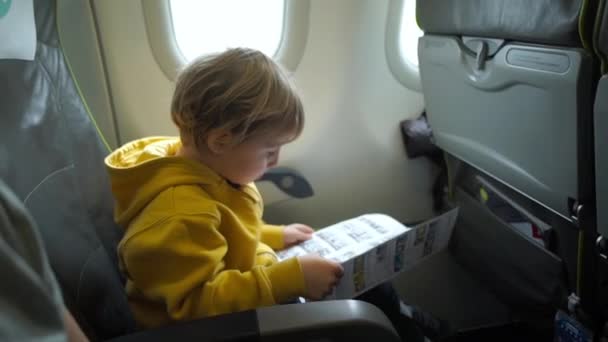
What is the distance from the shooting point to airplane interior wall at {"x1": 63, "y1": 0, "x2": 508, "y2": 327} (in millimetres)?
1299

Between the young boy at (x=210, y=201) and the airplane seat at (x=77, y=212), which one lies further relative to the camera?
the young boy at (x=210, y=201)

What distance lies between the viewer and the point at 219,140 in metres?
0.85

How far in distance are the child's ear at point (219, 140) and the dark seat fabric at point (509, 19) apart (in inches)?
21.0

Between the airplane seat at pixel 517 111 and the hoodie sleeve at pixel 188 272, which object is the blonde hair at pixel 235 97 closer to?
the hoodie sleeve at pixel 188 272

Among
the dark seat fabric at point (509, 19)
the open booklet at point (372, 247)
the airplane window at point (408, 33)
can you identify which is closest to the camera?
the dark seat fabric at point (509, 19)

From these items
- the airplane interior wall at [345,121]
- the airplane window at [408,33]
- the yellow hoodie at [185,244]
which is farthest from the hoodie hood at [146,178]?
the airplane window at [408,33]

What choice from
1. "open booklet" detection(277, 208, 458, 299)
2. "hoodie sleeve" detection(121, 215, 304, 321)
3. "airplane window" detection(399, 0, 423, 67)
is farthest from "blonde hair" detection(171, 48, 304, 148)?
"airplane window" detection(399, 0, 423, 67)

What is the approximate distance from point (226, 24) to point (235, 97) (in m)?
0.66

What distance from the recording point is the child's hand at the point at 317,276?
0.86 m

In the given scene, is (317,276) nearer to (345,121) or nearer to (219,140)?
(219,140)

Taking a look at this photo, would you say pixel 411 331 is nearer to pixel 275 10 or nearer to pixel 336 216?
pixel 336 216

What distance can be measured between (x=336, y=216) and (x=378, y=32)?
657 mm

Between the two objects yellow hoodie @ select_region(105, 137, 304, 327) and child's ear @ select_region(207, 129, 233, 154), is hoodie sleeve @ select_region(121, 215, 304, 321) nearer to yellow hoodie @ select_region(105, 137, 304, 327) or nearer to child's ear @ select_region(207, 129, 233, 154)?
yellow hoodie @ select_region(105, 137, 304, 327)

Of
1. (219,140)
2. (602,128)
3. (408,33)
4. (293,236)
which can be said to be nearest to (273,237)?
(293,236)
